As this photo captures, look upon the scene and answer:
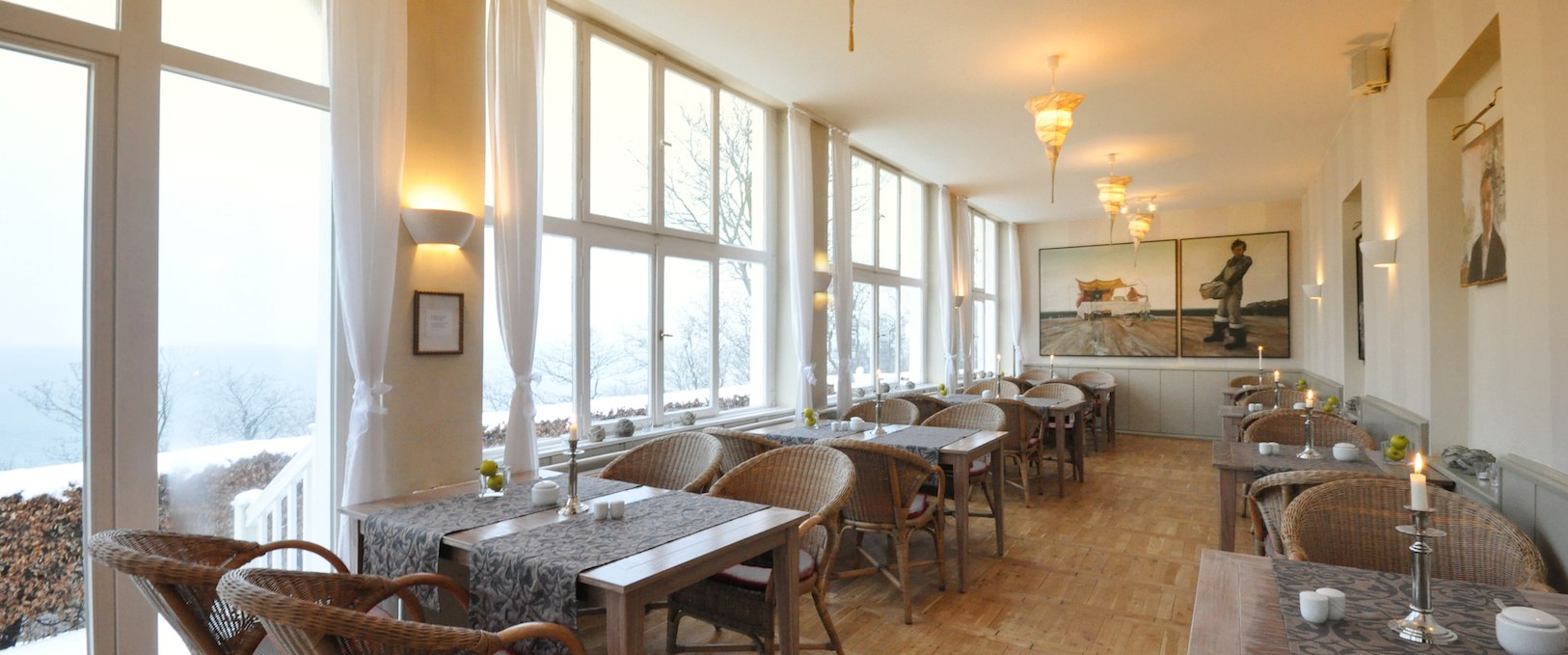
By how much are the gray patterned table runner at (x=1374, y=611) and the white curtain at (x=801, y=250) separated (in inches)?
169

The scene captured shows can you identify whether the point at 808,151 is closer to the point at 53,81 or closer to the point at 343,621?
the point at 53,81

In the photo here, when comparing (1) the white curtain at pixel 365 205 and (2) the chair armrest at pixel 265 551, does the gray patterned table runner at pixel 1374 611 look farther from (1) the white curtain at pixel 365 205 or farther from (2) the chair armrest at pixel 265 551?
(1) the white curtain at pixel 365 205

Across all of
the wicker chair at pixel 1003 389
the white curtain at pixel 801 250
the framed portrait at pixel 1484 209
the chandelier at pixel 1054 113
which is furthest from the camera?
the wicker chair at pixel 1003 389

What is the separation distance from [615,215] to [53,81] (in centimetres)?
267

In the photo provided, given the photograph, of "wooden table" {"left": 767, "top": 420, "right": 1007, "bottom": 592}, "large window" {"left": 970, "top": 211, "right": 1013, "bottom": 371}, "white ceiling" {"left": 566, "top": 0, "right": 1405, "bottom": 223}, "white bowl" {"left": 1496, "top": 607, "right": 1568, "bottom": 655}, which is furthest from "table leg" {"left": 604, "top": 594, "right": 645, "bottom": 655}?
"large window" {"left": 970, "top": 211, "right": 1013, "bottom": 371}

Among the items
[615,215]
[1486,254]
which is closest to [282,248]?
[615,215]

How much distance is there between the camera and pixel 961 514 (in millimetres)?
3918

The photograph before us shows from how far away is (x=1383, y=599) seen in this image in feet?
5.30

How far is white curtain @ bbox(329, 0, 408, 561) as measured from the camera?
2.88m

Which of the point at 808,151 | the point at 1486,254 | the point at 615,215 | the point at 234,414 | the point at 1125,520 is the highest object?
the point at 808,151

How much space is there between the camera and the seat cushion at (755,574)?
2695mm

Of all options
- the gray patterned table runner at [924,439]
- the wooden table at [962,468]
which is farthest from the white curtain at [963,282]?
the wooden table at [962,468]

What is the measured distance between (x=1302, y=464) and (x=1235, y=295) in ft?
26.1

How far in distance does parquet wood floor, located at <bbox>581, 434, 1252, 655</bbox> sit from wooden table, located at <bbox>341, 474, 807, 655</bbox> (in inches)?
35.5
